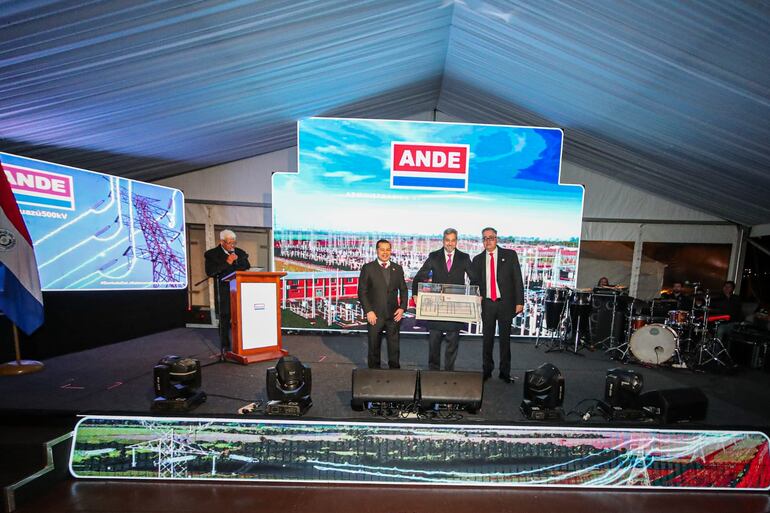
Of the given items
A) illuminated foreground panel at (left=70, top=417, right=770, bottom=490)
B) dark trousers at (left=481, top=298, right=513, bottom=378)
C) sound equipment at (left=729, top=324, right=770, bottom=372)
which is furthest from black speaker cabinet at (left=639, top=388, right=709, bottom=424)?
sound equipment at (left=729, top=324, right=770, bottom=372)

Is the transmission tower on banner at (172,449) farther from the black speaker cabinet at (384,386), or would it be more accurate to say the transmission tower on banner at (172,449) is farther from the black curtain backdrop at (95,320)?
the black curtain backdrop at (95,320)

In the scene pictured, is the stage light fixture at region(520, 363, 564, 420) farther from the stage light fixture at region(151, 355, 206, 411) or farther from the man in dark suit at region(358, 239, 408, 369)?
the stage light fixture at region(151, 355, 206, 411)

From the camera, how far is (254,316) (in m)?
4.28

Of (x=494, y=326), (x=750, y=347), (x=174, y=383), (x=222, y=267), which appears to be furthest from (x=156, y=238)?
(x=750, y=347)

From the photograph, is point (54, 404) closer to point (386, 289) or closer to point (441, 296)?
point (386, 289)

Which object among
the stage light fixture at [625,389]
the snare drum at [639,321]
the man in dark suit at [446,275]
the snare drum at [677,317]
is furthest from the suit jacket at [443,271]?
the snare drum at [677,317]

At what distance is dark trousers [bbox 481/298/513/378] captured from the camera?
3.72 m

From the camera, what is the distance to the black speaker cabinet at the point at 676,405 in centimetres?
272

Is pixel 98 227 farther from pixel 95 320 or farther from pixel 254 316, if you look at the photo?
pixel 254 316

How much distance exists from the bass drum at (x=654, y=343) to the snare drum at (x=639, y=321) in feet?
1.01

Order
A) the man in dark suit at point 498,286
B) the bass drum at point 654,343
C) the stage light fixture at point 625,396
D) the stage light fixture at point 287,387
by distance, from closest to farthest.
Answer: the stage light fixture at point 287,387 < the stage light fixture at point 625,396 < the man in dark suit at point 498,286 < the bass drum at point 654,343

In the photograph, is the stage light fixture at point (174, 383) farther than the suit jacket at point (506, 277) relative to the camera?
No

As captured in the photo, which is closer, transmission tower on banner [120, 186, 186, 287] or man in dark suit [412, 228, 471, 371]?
man in dark suit [412, 228, 471, 371]

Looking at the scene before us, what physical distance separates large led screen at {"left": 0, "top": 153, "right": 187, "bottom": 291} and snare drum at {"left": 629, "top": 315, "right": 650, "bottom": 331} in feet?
27.2
